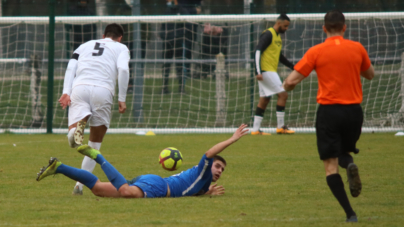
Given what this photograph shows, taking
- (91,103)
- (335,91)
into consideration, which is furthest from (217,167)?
(335,91)

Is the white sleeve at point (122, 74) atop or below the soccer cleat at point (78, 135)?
atop

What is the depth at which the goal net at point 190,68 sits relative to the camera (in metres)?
14.0

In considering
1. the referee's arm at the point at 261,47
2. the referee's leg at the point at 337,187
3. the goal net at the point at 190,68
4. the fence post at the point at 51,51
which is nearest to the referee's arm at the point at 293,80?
the referee's leg at the point at 337,187

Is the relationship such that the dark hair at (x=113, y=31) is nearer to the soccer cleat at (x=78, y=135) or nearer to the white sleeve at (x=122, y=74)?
the white sleeve at (x=122, y=74)

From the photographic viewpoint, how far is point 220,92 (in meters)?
14.4

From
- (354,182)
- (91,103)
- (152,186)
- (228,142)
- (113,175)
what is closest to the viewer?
(354,182)

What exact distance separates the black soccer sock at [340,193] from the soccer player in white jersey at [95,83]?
2.63 meters

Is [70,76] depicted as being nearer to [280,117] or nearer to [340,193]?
[340,193]

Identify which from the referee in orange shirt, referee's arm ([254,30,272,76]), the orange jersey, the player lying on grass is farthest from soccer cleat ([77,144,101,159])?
referee's arm ([254,30,272,76])

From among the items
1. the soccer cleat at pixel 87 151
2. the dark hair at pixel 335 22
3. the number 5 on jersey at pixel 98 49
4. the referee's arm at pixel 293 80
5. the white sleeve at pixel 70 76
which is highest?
the dark hair at pixel 335 22

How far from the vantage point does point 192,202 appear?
5.48 m

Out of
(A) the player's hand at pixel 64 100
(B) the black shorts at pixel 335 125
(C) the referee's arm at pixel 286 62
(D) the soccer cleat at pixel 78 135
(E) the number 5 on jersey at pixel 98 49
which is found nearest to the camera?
(B) the black shorts at pixel 335 125

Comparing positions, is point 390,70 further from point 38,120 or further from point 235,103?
point 38,120

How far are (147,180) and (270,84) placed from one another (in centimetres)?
692
